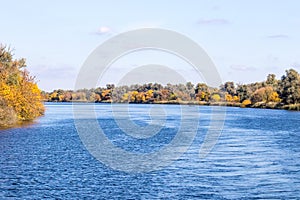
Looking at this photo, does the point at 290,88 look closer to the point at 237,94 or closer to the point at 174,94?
the point at 237,94

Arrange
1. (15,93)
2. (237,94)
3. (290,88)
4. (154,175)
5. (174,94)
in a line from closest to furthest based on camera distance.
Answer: (154,175), (15,93), (290,88), (237,94), (174,94)

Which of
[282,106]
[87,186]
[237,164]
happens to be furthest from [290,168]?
[282,106]

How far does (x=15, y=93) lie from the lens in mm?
59312

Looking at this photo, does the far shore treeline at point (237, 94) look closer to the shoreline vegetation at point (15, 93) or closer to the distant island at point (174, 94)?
the distant island at point (174, 94)

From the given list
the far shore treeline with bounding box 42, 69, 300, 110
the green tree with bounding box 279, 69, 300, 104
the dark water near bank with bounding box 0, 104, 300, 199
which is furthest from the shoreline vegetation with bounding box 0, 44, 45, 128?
the green tree with bounding box 279, 69, 300, 104

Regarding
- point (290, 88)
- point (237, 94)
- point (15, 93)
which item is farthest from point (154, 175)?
point (237, 94)

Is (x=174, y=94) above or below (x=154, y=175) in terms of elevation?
above

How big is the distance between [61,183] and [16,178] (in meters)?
2.73

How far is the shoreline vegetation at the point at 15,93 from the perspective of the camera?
5519 cm

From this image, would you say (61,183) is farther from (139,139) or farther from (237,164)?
(139,139)

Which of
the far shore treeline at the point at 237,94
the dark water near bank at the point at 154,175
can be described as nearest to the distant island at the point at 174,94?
the far shore treeline at the point at 237,94

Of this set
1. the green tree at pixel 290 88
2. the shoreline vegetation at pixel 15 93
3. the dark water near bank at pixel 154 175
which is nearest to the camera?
the dark water near bank at pixel 154 175

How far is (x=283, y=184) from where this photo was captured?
23000 mm

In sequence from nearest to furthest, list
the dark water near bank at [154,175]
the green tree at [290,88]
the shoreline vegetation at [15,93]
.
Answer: the dark water near bank at [154,175] → the shoreline vegetation at [15,93] → the green tree at [290,88]
